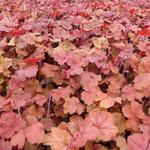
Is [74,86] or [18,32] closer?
[74,86]

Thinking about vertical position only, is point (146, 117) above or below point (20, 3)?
above

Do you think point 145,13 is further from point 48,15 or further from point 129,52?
point 129,52

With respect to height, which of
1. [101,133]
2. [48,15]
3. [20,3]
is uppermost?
[101,133]

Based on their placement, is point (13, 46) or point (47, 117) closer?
point (47, 117)

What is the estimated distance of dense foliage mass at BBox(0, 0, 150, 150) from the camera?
1775 millimetres

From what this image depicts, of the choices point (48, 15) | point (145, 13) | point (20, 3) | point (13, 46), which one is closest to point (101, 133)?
point (13, 46)

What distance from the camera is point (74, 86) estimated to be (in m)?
2.21

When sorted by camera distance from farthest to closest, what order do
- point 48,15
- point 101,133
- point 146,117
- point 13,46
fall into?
point 48,15 < point 13,46 < point 146,117 < point 101,133

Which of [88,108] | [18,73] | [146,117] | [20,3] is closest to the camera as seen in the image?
[146,117]

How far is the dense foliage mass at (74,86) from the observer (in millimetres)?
1775

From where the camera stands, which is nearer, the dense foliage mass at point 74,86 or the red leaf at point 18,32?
the dense foliage mass at point 74,86

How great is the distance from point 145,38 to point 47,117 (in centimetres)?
→ 119

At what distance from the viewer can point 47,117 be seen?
203 cm

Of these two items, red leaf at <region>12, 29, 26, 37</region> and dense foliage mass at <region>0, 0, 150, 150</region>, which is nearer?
dense foliage mass at <region>0, 0, 150, 150</region>
